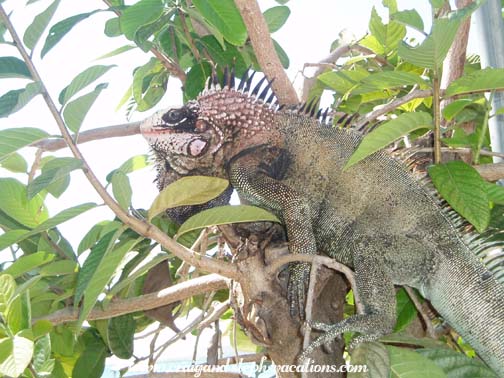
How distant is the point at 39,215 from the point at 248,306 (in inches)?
35.4

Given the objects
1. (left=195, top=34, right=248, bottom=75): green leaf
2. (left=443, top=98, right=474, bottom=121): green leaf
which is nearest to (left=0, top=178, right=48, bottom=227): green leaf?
(left=195, top=34, right=248, bottom=75): green leaf

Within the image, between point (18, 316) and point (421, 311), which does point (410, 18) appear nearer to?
point (421, 311)

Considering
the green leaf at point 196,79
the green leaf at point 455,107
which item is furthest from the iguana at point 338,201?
the green leaf at point 455,107

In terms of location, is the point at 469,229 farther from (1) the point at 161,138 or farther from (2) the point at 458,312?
(1) the point at 161,138

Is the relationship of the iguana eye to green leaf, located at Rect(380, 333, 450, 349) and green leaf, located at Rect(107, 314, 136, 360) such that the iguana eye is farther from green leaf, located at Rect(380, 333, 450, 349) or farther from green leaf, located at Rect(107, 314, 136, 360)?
green leaf, located at Rect(380, 333, 450, 349)

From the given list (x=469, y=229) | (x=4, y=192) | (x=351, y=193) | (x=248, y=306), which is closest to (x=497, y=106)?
(x=469, y=229)

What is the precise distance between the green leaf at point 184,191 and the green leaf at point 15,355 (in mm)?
440

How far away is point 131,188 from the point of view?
63.4 inches

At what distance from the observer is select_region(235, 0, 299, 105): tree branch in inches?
80.4

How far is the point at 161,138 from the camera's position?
2.26 m

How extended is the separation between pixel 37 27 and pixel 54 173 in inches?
17.9

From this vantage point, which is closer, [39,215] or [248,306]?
[248,306]

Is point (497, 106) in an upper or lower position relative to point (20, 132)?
upper

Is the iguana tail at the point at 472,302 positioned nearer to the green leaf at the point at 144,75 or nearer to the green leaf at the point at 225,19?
the green leaf at the point at 225,19
